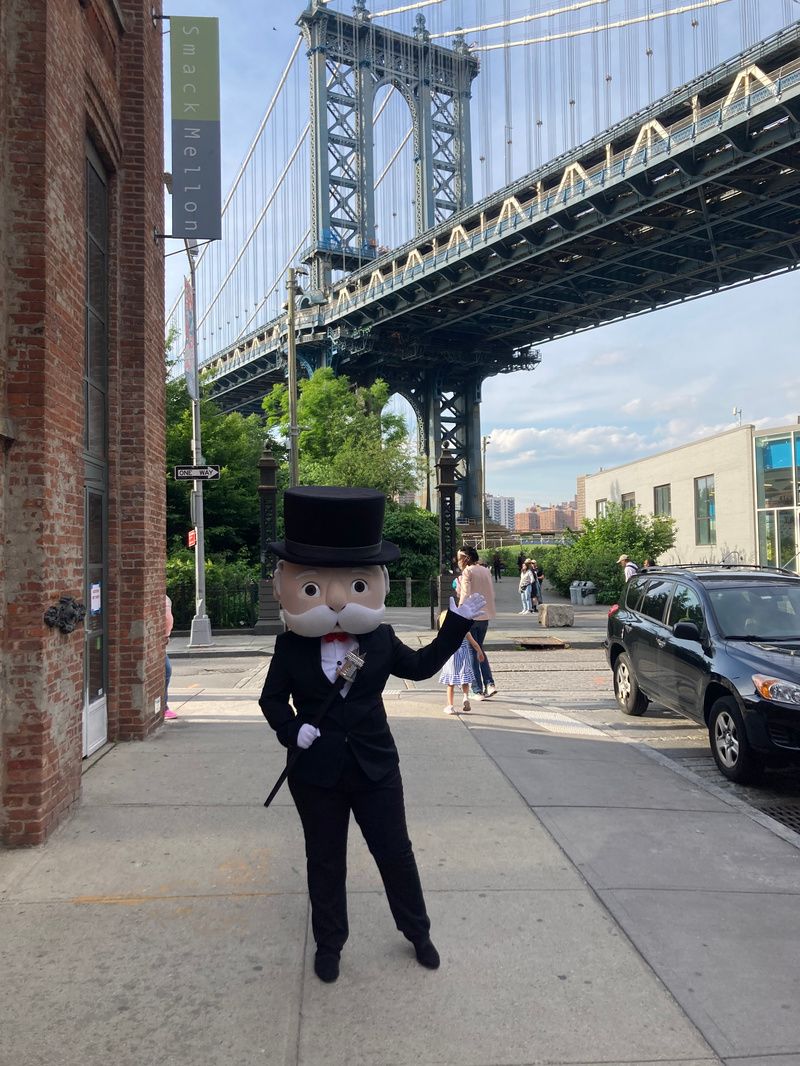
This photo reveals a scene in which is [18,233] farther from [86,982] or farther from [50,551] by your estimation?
[86,982]

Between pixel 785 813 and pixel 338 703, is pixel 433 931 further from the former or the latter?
pixel 785 813

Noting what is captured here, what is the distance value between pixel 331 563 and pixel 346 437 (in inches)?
1311

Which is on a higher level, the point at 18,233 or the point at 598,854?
the point at 18,233

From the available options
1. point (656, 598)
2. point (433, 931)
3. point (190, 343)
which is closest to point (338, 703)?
point (433, 931)

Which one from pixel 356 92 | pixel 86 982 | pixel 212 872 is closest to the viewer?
pixel 86 982

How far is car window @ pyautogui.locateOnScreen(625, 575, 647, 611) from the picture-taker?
9320 mm

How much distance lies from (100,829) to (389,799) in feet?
8.08

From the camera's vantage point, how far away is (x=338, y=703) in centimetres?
331

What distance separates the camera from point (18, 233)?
4.67m

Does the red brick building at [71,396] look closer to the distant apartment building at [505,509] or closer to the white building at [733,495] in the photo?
the white building at [733,495]

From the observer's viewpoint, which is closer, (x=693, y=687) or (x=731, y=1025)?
(x=731, y=1025)

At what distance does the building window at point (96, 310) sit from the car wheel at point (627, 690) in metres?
6.07

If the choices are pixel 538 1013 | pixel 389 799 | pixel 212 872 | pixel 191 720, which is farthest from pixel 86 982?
pixel 191 720

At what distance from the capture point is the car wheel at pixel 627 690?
9.19 m
